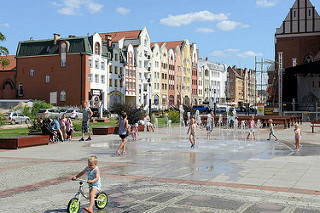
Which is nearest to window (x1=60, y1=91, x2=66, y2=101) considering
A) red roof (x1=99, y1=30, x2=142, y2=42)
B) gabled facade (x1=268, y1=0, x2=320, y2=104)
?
red roof (x1=99, y1=30, x2=142, y2=42)

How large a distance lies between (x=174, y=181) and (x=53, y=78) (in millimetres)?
54351

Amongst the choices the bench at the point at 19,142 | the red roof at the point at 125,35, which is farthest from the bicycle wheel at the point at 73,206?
the red roof at the point at 125,35

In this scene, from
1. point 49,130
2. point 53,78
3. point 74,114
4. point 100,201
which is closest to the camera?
point 100,201

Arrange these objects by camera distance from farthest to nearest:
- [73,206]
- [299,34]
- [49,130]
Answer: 1. [299,34]
2. [49,130]
3. [73,206]

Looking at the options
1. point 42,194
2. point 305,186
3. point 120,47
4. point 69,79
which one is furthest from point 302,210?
point 120,47

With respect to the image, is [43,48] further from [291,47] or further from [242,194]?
[242,194]

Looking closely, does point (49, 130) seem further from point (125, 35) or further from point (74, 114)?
point (125, 35)

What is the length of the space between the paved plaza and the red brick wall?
4441cm

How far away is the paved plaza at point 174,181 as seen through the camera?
656 centimetres

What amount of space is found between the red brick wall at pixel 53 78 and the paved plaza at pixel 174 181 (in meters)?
44.4

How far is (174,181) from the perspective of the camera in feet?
28.6

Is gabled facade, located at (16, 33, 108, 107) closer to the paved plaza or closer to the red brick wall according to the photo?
the red brick wall

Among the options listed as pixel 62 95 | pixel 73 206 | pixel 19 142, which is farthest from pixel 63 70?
pixel 73 206

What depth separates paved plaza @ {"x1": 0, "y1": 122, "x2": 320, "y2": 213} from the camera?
6559mm
